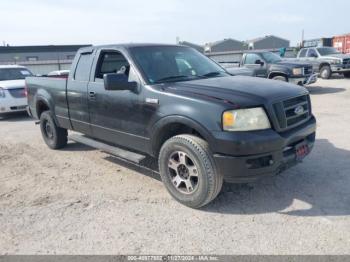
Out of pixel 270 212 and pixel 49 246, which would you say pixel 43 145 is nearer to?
pixel 49 246

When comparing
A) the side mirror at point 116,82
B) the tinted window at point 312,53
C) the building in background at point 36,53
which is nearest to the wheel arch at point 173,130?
the side mirror at point 116,82

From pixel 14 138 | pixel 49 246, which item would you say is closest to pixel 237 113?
pixel 49 246

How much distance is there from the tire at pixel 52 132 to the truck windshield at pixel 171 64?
2.66 m

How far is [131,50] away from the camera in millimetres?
4965

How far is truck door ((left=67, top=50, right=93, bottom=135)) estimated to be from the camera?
5590 mm

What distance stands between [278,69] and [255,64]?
0.94 meters

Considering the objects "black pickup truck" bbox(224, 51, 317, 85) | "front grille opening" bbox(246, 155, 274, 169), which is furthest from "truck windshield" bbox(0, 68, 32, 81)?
"front grille opening" bbox(246, 155, 274, 169)

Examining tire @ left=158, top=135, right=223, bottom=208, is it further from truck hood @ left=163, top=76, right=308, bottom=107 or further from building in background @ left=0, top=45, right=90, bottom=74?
building in background @ left=0, top=45, right=90, bottom=74

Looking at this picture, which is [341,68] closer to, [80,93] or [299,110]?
[299,110]

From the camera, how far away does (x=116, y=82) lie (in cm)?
436

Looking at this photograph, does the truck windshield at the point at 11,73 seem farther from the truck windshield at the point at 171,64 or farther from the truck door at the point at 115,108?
the truck windshield at the point at 171,64

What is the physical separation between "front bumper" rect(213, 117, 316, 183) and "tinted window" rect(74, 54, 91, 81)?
2813 millimetres

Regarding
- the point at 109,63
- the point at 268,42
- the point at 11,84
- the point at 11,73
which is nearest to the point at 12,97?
the point at 11,84

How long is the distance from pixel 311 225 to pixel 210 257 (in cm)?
119
